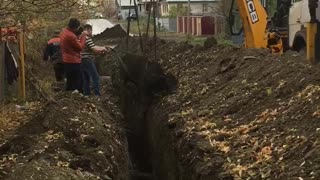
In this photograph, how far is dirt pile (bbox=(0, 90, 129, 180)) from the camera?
5.82 meters

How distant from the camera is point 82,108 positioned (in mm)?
9195

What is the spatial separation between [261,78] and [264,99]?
112 centimetres

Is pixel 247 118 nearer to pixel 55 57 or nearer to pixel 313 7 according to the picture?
pixel 313 7

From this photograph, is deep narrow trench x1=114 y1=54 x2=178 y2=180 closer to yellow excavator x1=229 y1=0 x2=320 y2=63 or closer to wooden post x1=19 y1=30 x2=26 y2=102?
wooden post x1=19 y1=30 x2=26 y2=102

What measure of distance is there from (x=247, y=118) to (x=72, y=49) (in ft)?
12.9

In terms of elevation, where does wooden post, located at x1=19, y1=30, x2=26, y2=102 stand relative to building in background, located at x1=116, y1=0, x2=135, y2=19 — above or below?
below

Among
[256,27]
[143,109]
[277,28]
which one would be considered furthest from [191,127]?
[277,28]

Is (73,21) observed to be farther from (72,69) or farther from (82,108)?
(82,108)

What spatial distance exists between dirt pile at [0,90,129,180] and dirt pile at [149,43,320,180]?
96cm

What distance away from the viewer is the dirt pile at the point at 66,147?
229 inches

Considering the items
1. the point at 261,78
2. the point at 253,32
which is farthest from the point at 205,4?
the point at 261,78

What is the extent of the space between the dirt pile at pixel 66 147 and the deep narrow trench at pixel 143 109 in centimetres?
132

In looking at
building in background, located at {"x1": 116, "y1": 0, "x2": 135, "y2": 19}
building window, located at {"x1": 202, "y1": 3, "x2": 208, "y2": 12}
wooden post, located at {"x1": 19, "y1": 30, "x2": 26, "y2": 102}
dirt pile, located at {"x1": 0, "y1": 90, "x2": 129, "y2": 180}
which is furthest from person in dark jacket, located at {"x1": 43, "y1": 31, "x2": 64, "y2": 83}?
building window, located at {"x1": 202, "y1": 3, "x2": 208, "y2": 12}

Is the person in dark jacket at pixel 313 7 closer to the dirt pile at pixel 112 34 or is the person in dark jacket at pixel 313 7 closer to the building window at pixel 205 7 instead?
the dirt pile at pixel 112 34
